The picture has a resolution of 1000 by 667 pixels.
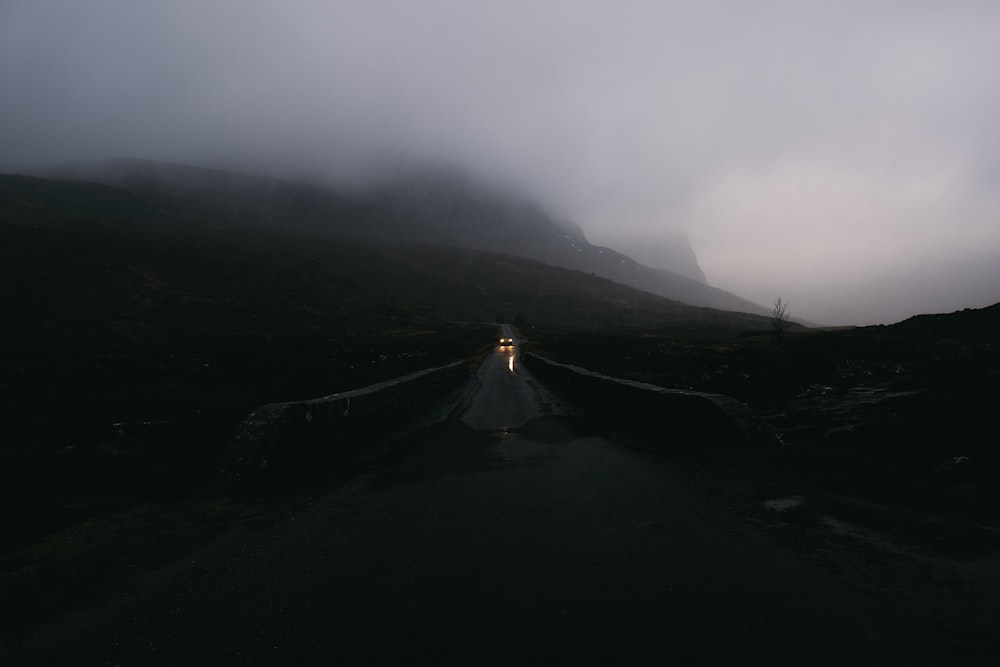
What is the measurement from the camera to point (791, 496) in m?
6.38

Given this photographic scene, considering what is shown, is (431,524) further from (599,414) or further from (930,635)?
(599,414)

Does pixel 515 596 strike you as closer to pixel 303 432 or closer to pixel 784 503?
pixel 784 503

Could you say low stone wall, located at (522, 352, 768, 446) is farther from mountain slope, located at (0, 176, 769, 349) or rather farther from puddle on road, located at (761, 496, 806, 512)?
mountain slope, located at (0, 176, 769, 349)

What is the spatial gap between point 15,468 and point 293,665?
8737 mm

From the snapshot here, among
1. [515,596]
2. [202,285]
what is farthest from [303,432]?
[202,285]

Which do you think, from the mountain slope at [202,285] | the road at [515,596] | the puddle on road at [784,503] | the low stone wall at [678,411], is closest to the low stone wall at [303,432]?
the road at [515,596]

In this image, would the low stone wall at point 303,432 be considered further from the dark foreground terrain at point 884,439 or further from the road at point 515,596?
the dark foreground terrain at point 884,439

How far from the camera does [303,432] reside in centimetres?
920

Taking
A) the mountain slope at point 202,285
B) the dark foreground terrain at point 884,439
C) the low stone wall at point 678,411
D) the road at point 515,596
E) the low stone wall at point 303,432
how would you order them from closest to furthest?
the road at point 515,596, the dark foreground terrain at point 884,439, the low stone wall at point 303,432, the low stone wall at point 678,411, the mountain slope at point 202,285

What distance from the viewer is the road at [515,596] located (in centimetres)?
322

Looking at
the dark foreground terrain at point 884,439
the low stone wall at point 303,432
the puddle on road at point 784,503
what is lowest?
the low stone wall at point 303,432

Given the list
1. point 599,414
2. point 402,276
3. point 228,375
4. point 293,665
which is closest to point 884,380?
point 599,414

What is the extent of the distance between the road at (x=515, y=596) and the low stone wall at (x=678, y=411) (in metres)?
3.70

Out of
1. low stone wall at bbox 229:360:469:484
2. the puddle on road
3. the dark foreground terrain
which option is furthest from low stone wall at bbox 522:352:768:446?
low stone wall at bbox 229:360:469:484
